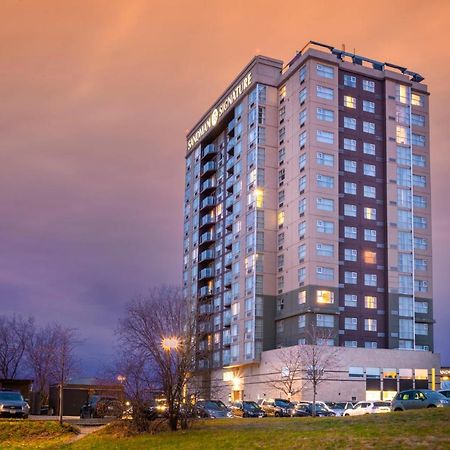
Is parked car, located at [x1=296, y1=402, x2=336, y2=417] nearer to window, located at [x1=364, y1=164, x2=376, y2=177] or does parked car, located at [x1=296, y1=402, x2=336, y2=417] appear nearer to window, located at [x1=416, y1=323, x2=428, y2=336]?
window, located at [x1=416, y1=323, x2=428, y2=336]

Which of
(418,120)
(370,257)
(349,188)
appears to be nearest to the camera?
(370,257)

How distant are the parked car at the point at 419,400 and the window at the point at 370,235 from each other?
185 ft

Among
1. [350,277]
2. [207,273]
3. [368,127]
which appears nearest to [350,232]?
[350,277]

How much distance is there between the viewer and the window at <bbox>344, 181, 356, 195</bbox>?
98562 millimetres

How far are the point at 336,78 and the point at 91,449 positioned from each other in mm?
76789

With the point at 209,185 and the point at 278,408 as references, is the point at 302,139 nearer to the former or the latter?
the point at 209,185

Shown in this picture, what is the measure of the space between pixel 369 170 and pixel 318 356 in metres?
28.4

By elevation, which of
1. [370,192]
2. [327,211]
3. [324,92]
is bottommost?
[327,211]

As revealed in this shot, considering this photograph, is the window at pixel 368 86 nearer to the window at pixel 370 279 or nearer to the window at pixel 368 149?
the window at pixel 368 149

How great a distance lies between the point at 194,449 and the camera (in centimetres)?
2970

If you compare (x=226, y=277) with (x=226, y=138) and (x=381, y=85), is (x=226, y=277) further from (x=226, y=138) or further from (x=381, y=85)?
(x=381, y=85)

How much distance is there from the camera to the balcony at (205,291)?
391ft

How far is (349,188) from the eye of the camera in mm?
98938

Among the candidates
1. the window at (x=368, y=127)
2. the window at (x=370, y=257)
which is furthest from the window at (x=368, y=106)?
the window at (x=370, y=257)
